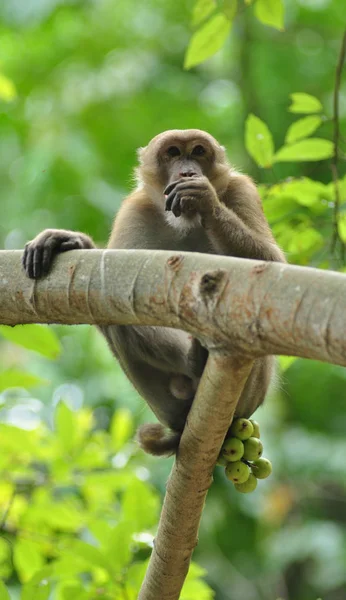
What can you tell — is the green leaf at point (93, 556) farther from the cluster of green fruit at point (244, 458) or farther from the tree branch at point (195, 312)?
the cluster of green fruit at point (244, 458)

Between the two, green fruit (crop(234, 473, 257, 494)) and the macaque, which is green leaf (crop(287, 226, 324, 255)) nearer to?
the macaque

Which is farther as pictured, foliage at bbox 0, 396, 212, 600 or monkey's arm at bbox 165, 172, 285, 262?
foliage at bbox 0, 396, 212, 600

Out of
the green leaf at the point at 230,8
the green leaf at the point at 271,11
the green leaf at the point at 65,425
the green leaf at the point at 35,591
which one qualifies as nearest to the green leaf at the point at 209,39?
the green leaf at the point at 230,8

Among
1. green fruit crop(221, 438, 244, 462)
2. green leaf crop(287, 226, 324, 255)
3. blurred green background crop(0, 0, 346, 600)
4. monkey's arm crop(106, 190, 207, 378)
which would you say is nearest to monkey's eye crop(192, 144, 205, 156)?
monkey's arm crop(106, 190, 207, 378)

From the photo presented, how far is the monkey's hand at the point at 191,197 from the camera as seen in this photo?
2.95 metres

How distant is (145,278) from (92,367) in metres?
7.30

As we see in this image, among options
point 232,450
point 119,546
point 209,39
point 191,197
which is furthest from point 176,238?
point 119,546

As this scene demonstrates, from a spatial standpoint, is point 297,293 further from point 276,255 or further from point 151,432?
point 151,432

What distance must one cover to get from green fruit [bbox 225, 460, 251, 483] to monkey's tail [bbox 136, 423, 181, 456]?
0.50 meters

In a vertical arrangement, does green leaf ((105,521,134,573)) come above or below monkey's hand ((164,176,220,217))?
below

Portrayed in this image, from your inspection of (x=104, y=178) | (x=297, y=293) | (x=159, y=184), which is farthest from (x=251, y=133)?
(x=104, y=178)

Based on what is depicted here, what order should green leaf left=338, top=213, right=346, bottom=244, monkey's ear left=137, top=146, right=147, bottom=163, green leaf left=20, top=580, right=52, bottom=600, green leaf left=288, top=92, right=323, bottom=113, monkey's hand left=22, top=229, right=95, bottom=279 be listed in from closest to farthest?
monkey's hand left=22, top=229, right=95, bottom=279
green leaf left=20, top=580, right=52, bottom=600
green leaf left=288, top=92, right=323, bottom=113
green leaf left=338, top=213, right=346, bottom=244
monkey's ear left=137, top=146, right=147, bottom=163

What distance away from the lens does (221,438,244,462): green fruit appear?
2.84 metres

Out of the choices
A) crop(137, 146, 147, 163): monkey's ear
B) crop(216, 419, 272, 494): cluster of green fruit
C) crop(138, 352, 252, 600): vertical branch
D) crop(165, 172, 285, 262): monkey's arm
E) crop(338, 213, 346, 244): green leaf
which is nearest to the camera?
crop(138, 352, 252, 600): vertical branch
